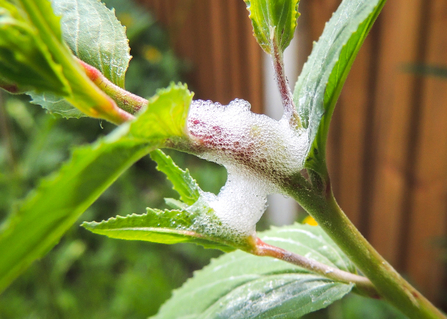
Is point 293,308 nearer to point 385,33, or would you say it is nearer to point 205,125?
point 205,125

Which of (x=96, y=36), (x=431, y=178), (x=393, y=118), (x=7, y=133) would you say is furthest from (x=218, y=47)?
(x=96, y=36)

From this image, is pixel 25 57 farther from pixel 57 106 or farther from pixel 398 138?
pixel 398 138

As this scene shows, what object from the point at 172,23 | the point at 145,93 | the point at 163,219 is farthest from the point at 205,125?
the point at 172,23

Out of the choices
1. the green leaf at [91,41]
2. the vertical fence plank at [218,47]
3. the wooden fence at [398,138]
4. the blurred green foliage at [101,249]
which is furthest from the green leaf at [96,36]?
the vertical fence plank at [218,47]

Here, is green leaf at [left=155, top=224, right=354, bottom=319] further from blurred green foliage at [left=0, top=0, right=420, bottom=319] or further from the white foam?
blurred green foliage at [left=0, top=0, right=420, bottom=319]

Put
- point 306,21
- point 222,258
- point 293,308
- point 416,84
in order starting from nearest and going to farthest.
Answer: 1. point 293,308
2. point 222,258
3. point 416,84
4. point 306,21
